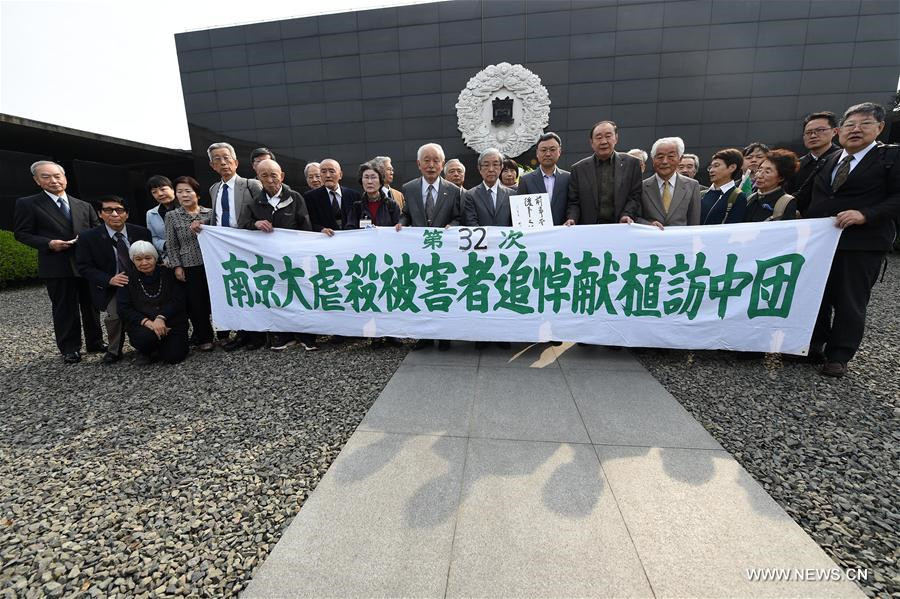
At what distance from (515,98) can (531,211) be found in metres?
11.9

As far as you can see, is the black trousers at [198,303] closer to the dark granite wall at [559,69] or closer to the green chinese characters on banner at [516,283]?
the green chinese characters on banner at [516,283]

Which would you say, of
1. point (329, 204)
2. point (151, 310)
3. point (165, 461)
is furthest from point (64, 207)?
point (165, 461)

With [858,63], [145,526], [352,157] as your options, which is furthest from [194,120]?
[858,63]

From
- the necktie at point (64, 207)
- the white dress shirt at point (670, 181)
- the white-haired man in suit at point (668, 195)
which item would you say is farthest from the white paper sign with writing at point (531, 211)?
the necktie at point (64, 207)

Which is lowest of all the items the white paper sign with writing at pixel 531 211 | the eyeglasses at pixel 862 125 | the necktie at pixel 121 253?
the necktie at pixel 121 253

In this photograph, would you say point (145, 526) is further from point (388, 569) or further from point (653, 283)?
point (653, 283)

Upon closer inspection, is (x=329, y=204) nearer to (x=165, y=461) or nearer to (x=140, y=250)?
(x=140, y=250)

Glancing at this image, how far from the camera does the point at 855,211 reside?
2807mm

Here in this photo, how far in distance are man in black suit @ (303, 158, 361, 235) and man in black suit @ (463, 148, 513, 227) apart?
4.41 ft

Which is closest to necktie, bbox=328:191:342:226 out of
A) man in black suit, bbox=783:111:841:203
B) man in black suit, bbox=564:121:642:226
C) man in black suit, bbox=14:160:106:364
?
man in black suit, bbox=564:121:642:226

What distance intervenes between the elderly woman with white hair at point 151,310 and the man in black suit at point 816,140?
19.6 feet

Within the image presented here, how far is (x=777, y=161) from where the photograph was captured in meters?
3.21

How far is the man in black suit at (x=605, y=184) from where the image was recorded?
3.43 metres

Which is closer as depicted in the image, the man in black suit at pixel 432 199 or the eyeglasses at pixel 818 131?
the eyeglasses at pixel 818 131
